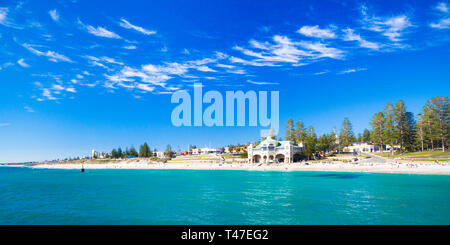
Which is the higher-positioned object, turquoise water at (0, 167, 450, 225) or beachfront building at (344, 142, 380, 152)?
beachfront building at (344, 142, 380, 152)

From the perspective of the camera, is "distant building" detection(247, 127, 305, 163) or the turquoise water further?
"distant building" detection(247, 127, 305, 163)

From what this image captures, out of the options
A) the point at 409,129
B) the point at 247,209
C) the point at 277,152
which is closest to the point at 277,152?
the point at 277,152

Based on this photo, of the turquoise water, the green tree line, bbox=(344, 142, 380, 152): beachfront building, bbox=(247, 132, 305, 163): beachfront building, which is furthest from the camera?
bbox=(344, 142, 380, 152): beachfront building

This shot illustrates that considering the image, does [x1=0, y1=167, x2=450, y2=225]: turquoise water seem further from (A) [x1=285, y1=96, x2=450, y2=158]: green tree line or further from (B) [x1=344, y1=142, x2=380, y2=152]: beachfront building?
(B) [x1=344, y1=142, x2=380, y2=152]: beachfront building

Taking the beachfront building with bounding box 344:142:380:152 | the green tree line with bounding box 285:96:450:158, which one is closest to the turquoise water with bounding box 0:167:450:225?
the green tree line with bounding box 285:96:450:158

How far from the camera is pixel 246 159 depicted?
8981 centimetres

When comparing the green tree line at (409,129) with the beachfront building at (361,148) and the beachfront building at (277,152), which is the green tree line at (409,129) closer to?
the beachfront building at (277,152)

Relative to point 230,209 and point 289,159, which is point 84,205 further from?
point 289,159

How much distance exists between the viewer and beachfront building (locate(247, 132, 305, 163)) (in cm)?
8038

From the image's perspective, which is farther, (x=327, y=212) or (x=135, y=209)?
(x=135, y=209)

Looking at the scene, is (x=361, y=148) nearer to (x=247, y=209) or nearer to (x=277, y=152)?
(x=277, y=152)

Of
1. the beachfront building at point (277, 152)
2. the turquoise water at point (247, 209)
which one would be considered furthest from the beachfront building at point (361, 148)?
the turquoise water at point (247, 209)
